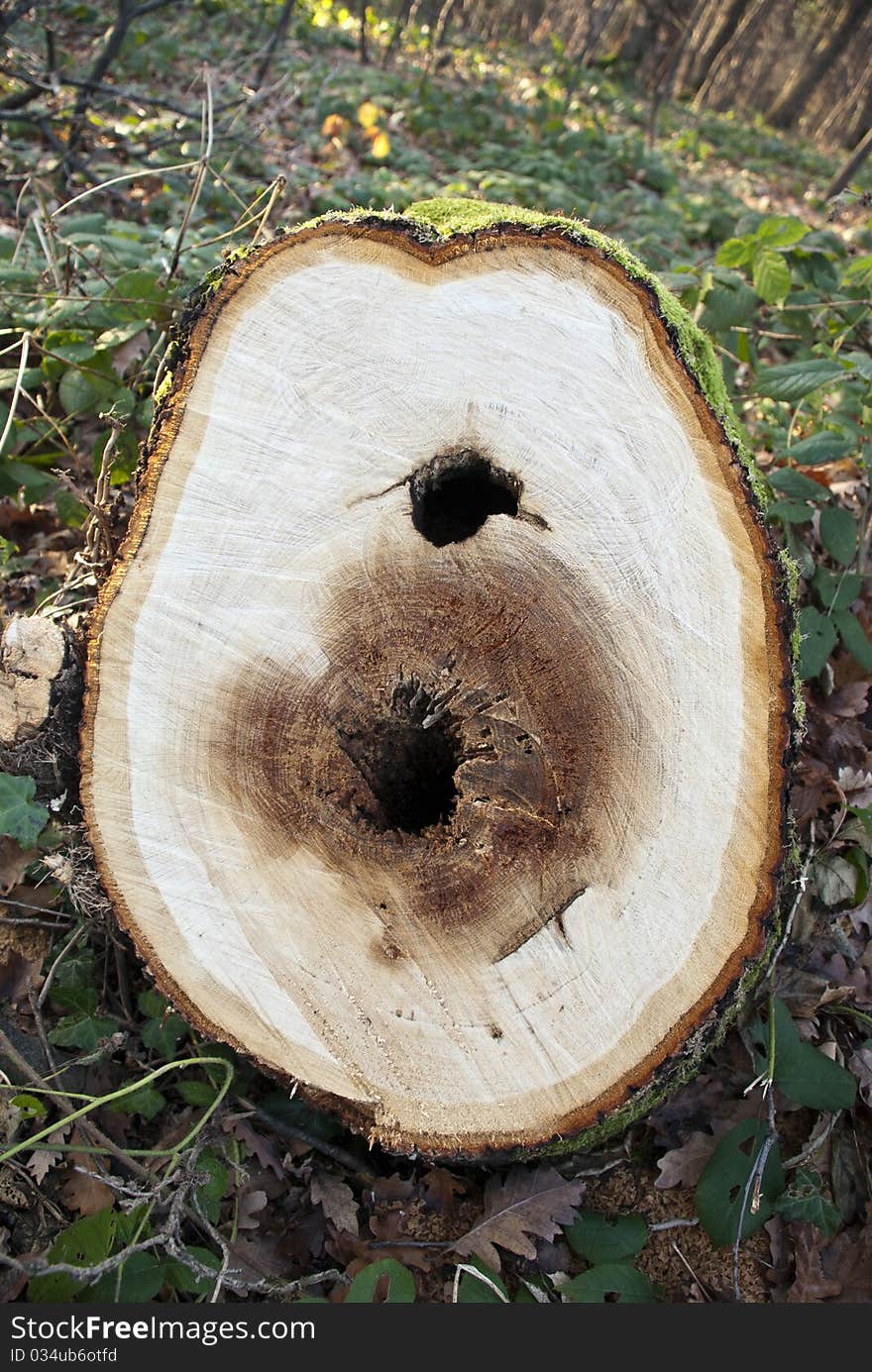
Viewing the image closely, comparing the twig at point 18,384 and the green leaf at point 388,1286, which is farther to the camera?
the twig at point 18,384

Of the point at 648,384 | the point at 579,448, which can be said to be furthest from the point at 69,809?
the point at 648,384

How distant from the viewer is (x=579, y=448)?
58.4 inches

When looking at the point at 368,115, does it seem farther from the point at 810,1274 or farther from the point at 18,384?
the point at 810,1274

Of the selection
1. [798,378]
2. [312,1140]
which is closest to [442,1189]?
[312,1140]

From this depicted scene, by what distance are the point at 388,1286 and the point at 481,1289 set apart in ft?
0.54

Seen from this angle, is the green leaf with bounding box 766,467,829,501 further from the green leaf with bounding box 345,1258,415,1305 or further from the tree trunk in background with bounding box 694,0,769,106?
the tree trunk in background with bounding box 694,0,769,106

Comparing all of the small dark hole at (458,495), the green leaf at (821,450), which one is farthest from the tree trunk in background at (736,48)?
the small dark hole at (458,495)

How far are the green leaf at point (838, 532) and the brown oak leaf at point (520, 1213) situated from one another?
1.57m

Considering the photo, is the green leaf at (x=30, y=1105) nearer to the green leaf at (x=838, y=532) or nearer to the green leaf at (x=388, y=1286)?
the green leaf at (x=388, y=1286)

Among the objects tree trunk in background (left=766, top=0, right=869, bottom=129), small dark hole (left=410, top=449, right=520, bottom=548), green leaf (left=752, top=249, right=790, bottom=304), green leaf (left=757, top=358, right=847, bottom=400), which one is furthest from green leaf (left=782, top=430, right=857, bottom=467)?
tree trunk in background (left=766, top=0, right=869, bottom=129)

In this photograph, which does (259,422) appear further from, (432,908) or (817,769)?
(817,769)

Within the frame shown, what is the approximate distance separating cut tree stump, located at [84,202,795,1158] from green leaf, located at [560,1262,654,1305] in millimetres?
244

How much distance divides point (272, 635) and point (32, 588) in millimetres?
1064

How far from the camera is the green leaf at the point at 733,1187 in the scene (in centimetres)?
160
